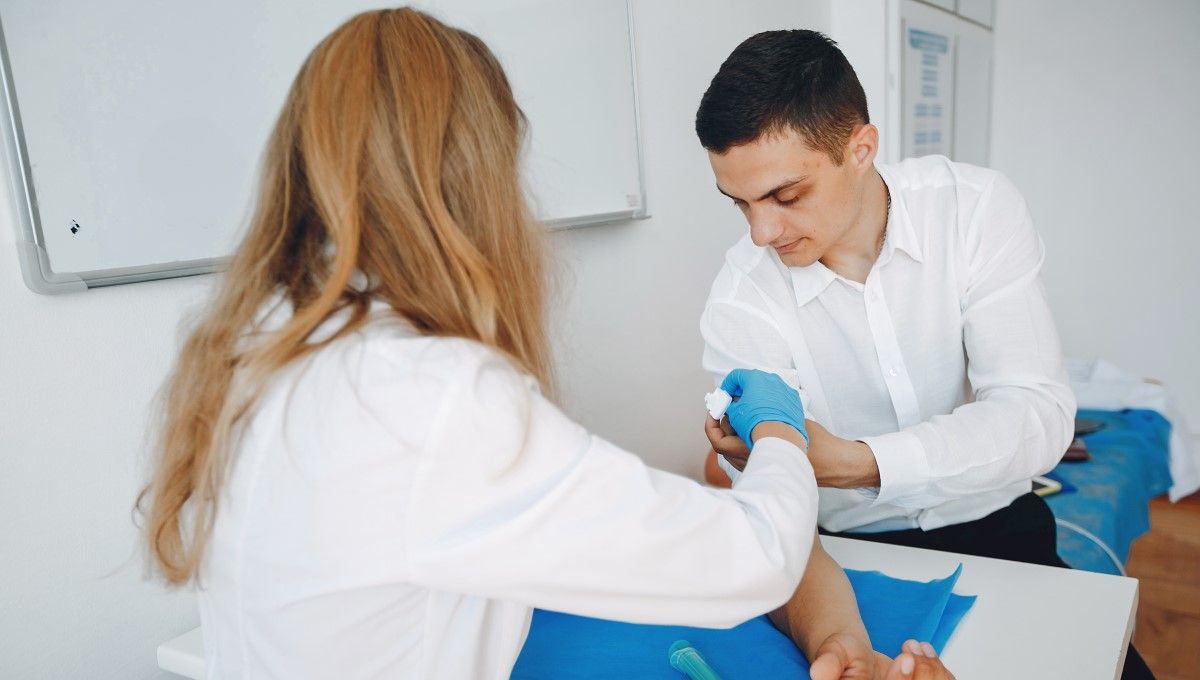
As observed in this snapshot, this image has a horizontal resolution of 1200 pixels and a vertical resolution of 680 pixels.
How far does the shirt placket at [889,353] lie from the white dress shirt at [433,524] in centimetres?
73

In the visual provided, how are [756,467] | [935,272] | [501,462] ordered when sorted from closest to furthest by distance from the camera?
[501,462] < [756,467] < [935,272]

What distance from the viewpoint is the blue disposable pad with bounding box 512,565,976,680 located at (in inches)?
36.9

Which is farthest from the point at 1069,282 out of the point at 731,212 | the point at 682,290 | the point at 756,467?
the point at 756,467

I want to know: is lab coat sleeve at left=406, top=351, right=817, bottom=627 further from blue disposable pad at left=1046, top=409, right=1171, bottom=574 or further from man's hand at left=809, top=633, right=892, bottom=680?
blue disposable pad at left=1046, top=409, right=1171, bottom=574

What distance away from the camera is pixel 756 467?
0.85 meters

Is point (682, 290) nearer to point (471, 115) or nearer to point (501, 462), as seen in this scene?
point (471, 115)

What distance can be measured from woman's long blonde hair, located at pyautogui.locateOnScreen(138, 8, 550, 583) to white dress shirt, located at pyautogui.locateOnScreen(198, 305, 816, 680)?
39 mm

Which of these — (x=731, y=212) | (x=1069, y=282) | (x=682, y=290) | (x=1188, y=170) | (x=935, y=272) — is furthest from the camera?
(x=1069, y=282)

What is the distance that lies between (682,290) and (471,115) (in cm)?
147

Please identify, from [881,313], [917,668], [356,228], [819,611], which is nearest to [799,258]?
[881,313]

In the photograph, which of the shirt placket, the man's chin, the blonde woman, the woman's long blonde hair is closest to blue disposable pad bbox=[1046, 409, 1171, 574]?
the shirt placket

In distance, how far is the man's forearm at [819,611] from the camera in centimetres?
99

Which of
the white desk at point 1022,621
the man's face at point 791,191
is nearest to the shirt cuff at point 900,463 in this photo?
the white desk at point 1022,621

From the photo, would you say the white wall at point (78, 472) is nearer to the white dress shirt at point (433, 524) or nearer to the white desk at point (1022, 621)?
the white desk at point (1022, 621)
